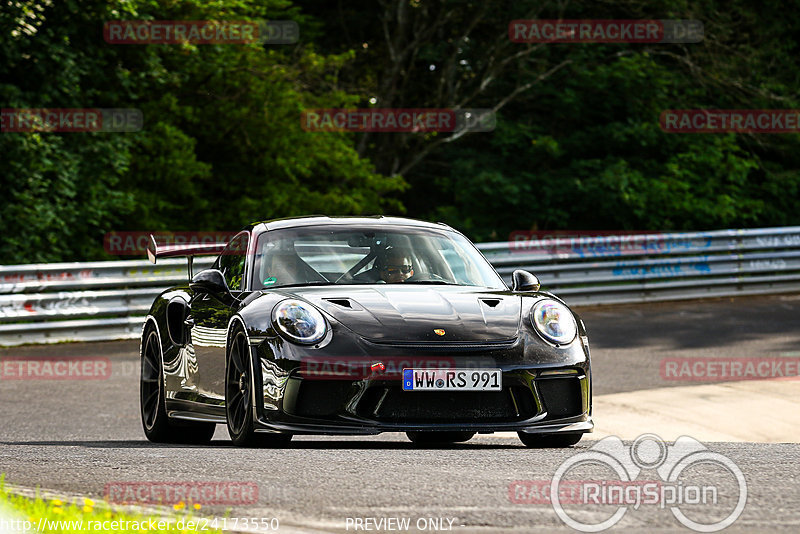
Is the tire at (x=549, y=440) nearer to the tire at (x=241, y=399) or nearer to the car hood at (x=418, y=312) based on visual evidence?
the car hood at (x=418, y=312)

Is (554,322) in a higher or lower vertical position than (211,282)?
lower

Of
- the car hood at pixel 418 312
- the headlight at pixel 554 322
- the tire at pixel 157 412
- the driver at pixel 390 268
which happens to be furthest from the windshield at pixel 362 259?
the tire at pixel 157 412

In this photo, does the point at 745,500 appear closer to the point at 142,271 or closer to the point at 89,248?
the point at 142,271

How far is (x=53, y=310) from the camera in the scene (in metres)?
17.6

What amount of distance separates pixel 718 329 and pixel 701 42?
13.8 m

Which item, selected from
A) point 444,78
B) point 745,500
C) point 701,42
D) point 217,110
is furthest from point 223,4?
point 745,500

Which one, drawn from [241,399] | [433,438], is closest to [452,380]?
[241,399]

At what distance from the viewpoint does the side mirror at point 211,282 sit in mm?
8359

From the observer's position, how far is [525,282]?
28.5 ft

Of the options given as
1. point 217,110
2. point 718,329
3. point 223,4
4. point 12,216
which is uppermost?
point 223,4

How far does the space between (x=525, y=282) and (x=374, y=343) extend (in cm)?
158

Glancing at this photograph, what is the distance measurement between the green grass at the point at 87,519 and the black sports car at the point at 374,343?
2019 millimetres

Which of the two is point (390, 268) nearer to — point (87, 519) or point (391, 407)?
point (391, 407)

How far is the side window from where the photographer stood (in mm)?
8820
